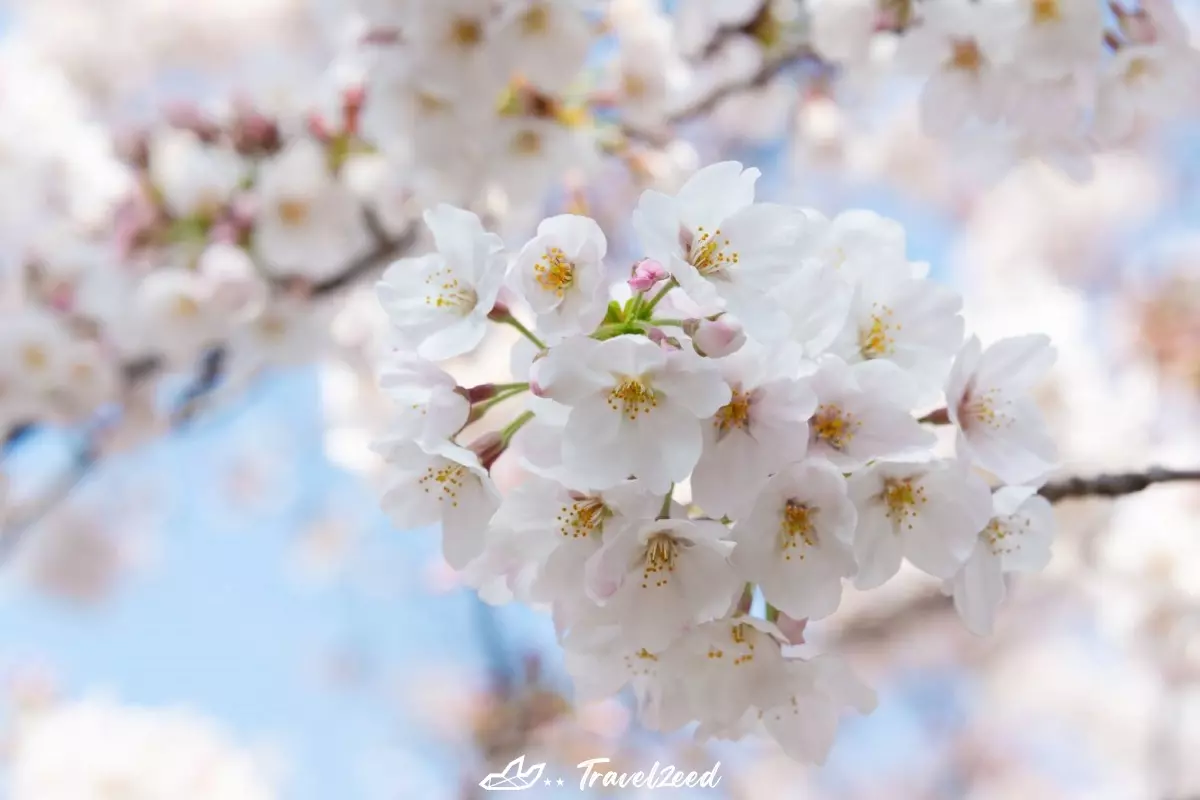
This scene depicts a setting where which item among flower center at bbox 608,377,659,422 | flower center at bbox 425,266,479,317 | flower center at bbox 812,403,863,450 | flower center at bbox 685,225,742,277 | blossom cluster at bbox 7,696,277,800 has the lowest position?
blossom cluster at bbox 7,696,277,800

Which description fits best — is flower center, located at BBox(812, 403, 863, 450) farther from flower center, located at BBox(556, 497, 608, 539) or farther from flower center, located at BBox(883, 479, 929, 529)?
flower center, located at BBox(556, 497, 608, 539)

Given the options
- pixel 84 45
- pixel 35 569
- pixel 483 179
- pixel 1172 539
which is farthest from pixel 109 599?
pixel 1172 539

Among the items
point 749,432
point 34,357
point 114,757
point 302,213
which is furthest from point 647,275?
point 114,757

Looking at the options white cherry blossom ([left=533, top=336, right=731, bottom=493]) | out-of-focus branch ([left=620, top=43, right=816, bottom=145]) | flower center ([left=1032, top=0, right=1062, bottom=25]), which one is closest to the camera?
white cherry blossom ([left=533, top=336, right=731, bottom=493])

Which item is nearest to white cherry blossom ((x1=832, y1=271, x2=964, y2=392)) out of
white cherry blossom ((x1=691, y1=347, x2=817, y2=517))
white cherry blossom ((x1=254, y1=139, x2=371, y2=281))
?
white cherry blossom ((x1=691, y1=347, x2=817, y2=517))

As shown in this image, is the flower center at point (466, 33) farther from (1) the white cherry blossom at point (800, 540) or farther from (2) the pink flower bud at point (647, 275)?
(1) the white cherry blossom at point (800, 540)

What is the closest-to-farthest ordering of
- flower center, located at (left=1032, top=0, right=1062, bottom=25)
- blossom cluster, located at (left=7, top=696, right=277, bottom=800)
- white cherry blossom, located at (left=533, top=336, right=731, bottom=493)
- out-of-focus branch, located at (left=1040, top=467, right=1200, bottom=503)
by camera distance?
white cherry blossom, located at (left=533, top=336, right=731, bottom=493) → out-of-focus branch, located at (left=1040, top=467, right=1200, bottom=503) → flower center, located at (left=1032, top=0, right=1062, bottom=25) → blossom cluster, located at (left=7, top=696, right=277, bottom=800)

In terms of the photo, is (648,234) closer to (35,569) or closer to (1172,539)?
(1172,539)
